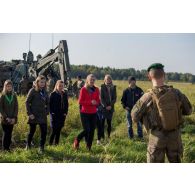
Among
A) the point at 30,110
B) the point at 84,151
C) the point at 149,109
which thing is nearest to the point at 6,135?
the point at 30,110

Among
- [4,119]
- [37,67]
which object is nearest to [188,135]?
[4,119]

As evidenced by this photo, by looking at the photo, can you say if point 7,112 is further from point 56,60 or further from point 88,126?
point 56,60

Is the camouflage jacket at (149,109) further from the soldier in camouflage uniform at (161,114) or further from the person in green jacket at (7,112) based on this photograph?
the person in green jacket at (7,112)

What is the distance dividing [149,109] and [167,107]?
24 centimetres

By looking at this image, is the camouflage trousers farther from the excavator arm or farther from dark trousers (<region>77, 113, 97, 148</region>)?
the excavator arm

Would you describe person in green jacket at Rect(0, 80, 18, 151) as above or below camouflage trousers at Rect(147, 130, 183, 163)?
above

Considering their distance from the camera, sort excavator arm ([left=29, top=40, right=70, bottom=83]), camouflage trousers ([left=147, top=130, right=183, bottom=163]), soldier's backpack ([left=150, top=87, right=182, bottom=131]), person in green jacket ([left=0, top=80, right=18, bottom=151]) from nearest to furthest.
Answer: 1. soldier's backpack ([left=150, top=87, right=182, bottom=131])
2. camouflage trousers ([left=147, top=130, right=183, bottom=163])
3. person in green jacket ([left=0, top=80, right=18, bottom=151])
4. excavator arm ([left=29, top=40, right=70, bottom=83])

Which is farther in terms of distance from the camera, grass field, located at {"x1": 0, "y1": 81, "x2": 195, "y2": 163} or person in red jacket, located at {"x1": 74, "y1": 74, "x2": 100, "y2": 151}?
person in red jacket, located at {"x1": 74, "y1": 74, "x2": 100, "y2": 151}

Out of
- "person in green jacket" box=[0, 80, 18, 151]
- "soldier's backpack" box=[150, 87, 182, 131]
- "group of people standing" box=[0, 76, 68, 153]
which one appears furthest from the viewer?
"person in green jacket" box=[0, 80, 18, 151]

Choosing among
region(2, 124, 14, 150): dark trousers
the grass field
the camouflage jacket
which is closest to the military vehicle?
the grass field

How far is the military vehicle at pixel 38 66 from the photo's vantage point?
18734 millimetres

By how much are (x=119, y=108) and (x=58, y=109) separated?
7.40 m

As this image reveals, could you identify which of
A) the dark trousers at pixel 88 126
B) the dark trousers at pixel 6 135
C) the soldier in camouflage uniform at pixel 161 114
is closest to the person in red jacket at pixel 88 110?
the dark trousers at pixel 88 126

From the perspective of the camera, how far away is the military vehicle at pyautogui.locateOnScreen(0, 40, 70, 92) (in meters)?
18.7
